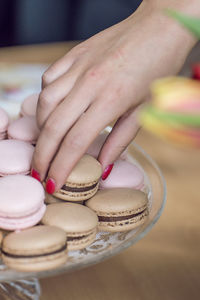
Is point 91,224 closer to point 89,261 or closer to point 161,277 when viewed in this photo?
point 89,261

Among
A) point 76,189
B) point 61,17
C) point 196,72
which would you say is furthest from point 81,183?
point 61,17

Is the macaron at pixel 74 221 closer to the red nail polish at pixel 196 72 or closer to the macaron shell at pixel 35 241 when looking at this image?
the macaron shell at pixel 35 241

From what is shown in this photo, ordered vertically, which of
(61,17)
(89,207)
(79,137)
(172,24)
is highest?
(172,24)

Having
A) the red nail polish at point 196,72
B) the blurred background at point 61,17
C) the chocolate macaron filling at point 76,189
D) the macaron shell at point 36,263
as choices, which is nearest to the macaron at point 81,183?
the chocolate macaron filling at point 76,189

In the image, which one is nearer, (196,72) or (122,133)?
(196,72)

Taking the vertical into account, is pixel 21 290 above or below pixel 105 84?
below

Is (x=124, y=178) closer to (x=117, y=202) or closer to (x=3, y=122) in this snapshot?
(x=117, y=202)

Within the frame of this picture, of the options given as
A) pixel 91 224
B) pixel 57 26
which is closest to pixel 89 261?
pixel 91 224
